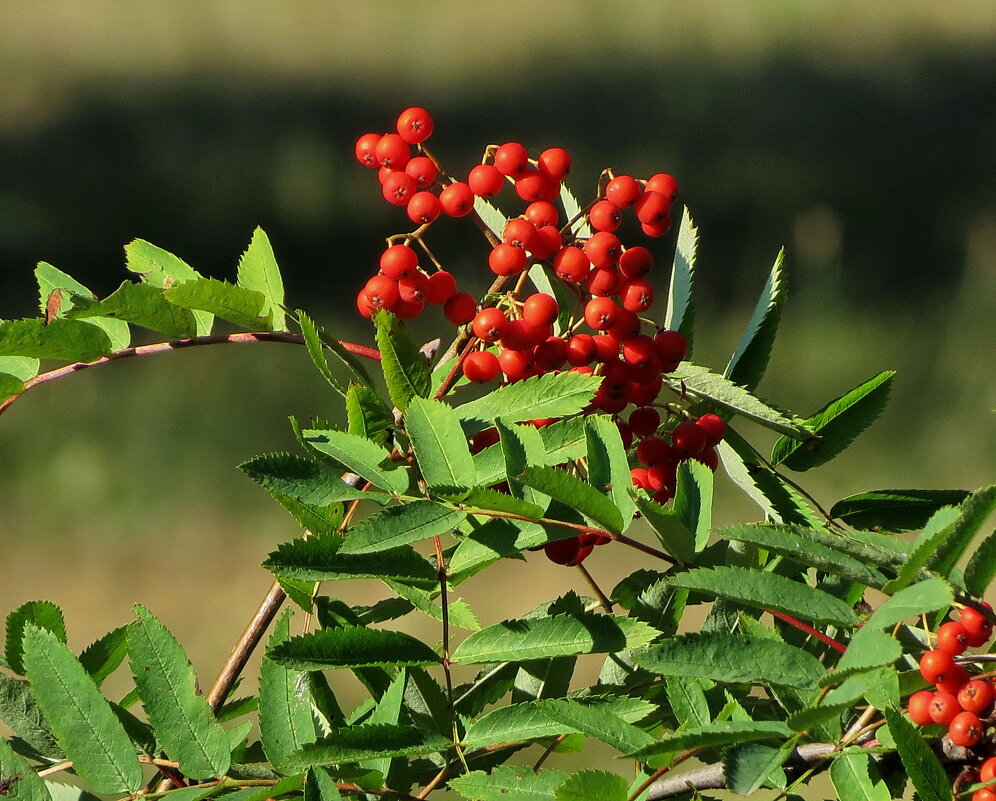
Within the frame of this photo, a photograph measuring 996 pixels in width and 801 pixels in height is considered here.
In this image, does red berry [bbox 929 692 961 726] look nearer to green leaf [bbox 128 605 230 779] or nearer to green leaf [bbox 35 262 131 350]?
green leaf [bbox 128 605 230 779]

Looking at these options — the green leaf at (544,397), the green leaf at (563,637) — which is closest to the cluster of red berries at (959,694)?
the green leaf at (563,637)

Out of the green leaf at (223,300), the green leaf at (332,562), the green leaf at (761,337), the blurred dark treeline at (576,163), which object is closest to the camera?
the green leaf at (332,562)

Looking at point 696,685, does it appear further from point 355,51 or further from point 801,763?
point 355,51

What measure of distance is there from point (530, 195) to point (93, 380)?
3.76 m

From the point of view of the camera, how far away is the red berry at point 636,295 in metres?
0.88

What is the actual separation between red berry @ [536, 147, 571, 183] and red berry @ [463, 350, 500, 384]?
0.17 metres

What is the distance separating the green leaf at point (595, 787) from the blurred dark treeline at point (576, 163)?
13.4 feet

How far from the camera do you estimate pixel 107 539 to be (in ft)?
12.7

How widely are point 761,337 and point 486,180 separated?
0.81ft

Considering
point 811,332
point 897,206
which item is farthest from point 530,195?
point 897,206

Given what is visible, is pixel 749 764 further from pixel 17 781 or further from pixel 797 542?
pixel 17 781

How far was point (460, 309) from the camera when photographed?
896 mm

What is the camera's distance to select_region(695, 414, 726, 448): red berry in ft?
2.86

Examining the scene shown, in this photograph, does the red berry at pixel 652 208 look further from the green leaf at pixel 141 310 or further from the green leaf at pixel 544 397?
the green leaf at pixel 141 310
